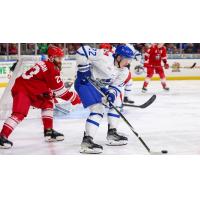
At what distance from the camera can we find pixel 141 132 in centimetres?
327

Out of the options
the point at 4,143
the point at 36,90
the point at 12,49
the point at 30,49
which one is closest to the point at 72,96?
the point at 36,90

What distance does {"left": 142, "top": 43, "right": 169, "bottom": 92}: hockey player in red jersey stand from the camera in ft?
18.0

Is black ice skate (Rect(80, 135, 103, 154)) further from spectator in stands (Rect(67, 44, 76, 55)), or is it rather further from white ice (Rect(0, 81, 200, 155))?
spectator in stands (Rect(67, 44, 76, 55))

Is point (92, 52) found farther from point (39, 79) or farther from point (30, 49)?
point (30, 49)

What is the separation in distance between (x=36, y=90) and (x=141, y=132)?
0.82m

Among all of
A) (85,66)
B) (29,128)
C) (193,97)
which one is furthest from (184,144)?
(193,97)

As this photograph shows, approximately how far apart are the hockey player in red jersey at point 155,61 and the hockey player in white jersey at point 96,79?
96.9 inches

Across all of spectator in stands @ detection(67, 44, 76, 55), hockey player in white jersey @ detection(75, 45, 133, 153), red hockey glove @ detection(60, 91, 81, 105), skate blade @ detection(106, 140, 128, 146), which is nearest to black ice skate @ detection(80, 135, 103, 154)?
hockey player in white jersey @ detection(75, 45, 133, 153)

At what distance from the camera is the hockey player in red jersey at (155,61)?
18.0 feet

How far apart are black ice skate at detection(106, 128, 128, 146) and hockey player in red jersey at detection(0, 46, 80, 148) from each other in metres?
0.29

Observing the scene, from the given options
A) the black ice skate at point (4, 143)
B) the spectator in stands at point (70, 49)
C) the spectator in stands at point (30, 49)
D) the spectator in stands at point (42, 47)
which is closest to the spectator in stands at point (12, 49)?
the spectator in stands at point (30, 49)

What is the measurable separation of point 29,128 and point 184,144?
107 centimetres

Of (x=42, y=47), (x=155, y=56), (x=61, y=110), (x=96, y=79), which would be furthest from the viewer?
(x=155, y=56)

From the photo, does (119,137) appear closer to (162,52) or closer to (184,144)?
(184,144)
